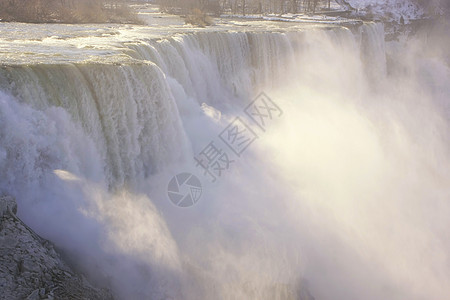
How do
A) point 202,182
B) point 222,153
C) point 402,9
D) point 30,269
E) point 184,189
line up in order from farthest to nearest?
point 402,9
point 222,153
point 202,182
point 184,189
point 30,269

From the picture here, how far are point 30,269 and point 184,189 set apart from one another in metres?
3.56

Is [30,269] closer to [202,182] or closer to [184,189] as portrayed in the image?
[184,189]

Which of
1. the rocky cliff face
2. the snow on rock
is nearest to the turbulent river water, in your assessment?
the rocky cliff face

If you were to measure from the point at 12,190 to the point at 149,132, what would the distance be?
2616 mm

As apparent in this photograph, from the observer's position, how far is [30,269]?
13.9ft

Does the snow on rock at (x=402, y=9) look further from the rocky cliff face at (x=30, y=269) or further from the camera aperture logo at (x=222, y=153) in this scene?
the rocky cliff face at (x=30, y=269)

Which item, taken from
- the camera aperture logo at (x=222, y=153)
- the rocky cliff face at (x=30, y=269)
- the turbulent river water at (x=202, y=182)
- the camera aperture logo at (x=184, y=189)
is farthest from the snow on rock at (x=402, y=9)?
the rocky cliff face at (x=30, y=269)

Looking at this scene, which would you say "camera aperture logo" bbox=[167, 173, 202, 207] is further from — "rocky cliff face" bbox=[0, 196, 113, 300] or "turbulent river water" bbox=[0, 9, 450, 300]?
"rocky cliff face" bbox=[0, 196, 113, 300]

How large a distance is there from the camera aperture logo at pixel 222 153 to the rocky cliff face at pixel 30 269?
2703 mm

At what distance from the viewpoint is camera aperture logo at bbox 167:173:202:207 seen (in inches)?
285

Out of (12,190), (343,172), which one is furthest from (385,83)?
(12,190)

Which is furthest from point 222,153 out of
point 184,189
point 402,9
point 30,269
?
point 402,9

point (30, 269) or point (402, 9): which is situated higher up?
point (402, 9)

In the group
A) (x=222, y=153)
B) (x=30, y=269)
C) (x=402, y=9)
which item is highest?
(x=402, y=9)
